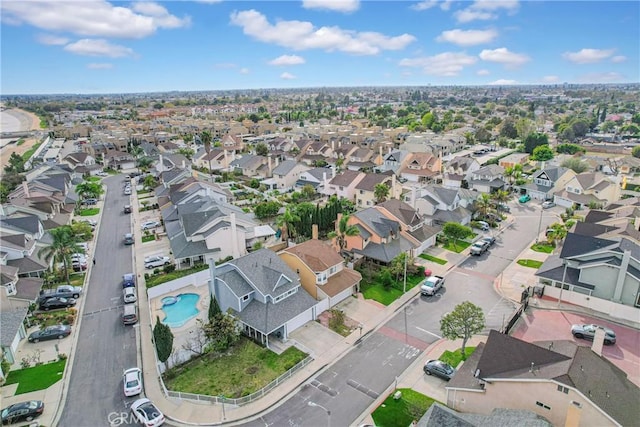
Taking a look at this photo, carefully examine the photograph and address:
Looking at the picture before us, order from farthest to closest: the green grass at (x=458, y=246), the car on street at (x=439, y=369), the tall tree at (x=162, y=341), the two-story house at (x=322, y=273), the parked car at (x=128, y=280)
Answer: the green grass at (x=458, y=246), the parked car at (x=128, y=280), the two-story house at (x=322, y=273), the tall tree at (x=162, y=341), the car on street at (x=439, y=369)

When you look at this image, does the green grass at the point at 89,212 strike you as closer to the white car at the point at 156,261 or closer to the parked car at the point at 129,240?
the parked car at the point at 129,240

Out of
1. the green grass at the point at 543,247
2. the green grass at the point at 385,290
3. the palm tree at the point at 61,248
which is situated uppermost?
the palm tree at the point at 61,248

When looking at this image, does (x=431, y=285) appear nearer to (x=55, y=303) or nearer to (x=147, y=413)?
(x=147, y=413)

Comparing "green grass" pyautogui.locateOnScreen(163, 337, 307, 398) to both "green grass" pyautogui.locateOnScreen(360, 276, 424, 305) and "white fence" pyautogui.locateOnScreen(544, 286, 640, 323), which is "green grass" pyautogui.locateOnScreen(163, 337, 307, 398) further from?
"white fence" pyautogui.locateOnScreen(544, 286, 640, 323)

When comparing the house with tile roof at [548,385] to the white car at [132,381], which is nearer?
the house with tile roof at [548,385]

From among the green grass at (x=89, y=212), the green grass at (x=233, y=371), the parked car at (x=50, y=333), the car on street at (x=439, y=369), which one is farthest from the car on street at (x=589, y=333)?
the green grass at (x=89, y=212)

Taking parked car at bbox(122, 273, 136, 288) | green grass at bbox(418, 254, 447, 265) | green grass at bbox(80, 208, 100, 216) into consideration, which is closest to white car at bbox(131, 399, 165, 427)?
parked car at bbox(122, 273, 136, 288)
